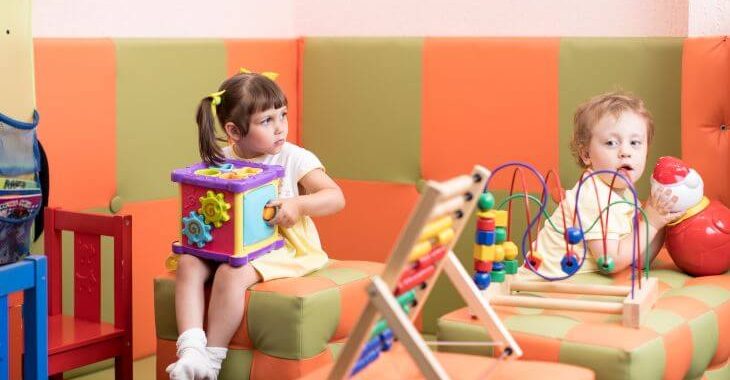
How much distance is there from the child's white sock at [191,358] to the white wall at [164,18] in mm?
969

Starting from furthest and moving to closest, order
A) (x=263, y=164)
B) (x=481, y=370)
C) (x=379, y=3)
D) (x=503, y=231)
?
(x=379, y=3) < (x=263, y=164) < (x=503, y=231) < (x=481, y=370)

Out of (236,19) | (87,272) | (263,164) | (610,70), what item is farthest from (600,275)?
(236,19)

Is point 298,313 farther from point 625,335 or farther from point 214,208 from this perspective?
point 625,335

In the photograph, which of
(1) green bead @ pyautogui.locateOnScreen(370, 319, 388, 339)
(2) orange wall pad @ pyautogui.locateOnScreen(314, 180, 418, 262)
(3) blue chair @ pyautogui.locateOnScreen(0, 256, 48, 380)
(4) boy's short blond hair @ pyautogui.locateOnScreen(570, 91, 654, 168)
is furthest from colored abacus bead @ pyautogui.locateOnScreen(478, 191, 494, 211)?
(2) orange wall pad @ pyautogui.locateOnScreen(314, 180, 418, 262)

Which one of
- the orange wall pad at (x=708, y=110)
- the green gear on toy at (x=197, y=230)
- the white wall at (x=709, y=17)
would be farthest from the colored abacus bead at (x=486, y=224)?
the white wall at (x=709, y=17)

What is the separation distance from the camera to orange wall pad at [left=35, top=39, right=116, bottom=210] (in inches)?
113

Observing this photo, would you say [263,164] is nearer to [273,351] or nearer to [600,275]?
[273,351]

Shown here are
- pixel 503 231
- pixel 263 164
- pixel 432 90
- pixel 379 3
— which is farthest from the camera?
pixel 379 3

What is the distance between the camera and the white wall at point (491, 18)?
315 centimetres

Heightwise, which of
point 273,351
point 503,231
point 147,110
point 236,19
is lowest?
point 273,351

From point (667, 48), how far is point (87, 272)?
5.31 ft

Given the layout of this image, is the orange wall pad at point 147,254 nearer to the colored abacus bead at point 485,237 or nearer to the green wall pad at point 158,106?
the green wall pad at point 158,106

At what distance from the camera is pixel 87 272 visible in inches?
110

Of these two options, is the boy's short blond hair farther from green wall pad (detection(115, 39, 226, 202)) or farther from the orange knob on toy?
green wall pad (detection(115, 39, 226, 202))
